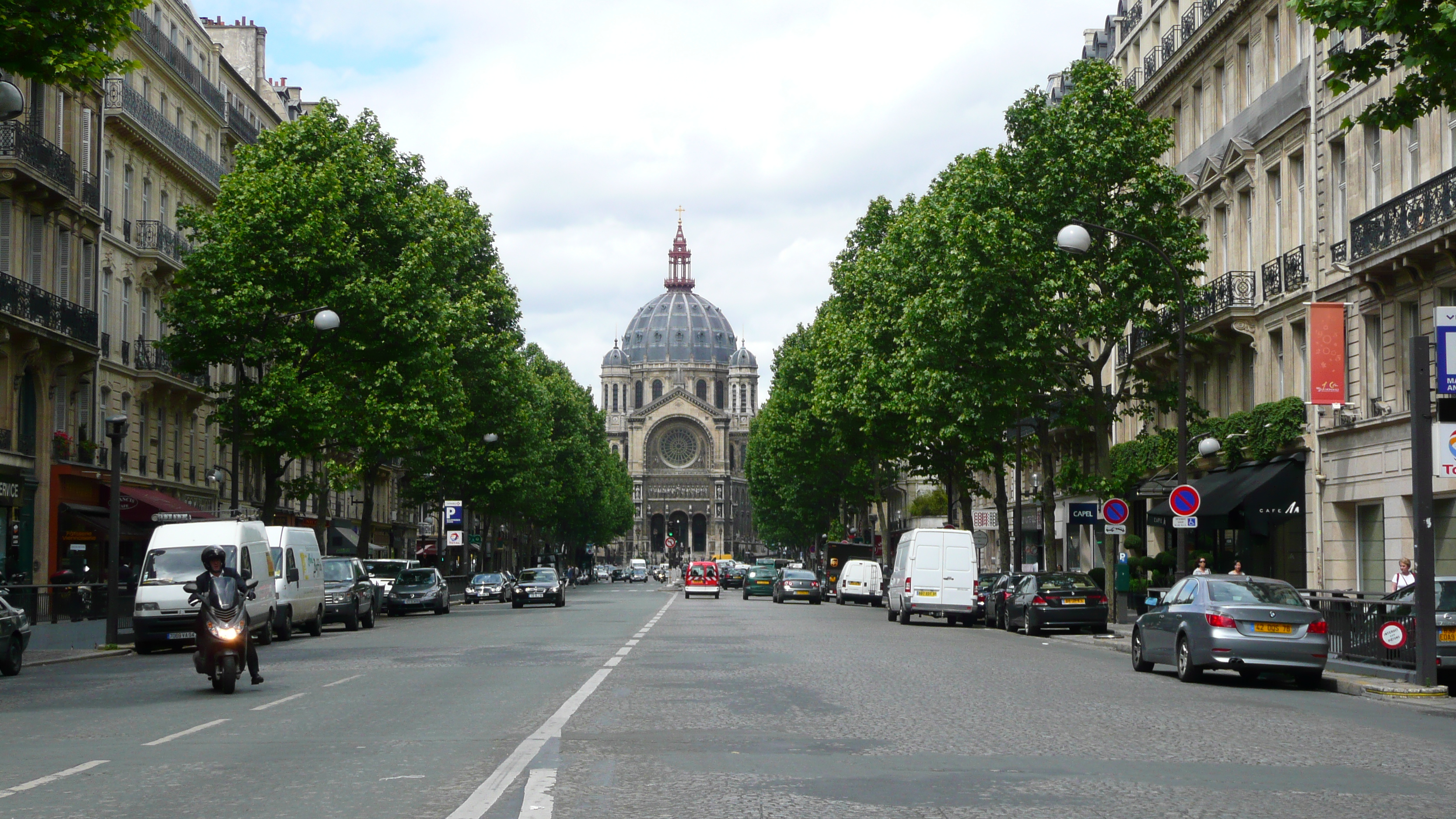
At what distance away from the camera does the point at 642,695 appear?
16375mm

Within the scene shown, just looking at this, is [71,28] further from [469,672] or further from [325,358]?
[325,358]

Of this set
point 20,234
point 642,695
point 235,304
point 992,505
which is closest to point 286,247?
point 235,304

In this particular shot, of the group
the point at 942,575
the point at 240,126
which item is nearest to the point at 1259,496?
the point at 942,575

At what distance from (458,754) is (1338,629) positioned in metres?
16.0

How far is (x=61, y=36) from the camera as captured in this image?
1803 cm

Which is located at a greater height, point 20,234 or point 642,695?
point 20,234

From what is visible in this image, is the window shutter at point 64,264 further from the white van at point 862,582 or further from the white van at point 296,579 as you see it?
the white van at point 862,582

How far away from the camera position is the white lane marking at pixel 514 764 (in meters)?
8.90

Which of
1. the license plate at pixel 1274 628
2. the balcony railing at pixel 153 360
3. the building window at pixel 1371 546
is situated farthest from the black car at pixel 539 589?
the license plate at pixel 1274 628

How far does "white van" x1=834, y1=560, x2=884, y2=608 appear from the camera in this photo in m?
62.6

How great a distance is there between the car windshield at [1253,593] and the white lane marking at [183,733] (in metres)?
11.9

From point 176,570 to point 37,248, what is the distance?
1493cm

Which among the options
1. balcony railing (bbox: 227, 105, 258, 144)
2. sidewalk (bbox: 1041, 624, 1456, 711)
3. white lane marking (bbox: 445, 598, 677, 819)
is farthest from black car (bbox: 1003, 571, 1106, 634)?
balcony railing (bbox: 227, 105, 258, 144)

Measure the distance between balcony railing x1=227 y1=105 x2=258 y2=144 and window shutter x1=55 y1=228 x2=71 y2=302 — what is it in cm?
1440
